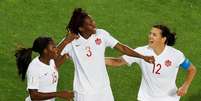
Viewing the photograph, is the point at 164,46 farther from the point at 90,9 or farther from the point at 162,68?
the point at 90,9

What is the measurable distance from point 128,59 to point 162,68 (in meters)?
0.67

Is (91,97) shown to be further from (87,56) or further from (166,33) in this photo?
(166,33)

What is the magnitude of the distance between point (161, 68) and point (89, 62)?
132cm

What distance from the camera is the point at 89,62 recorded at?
10.6 metres

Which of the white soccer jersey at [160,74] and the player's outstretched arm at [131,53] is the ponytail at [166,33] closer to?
the white soccer jersey at [160,74]

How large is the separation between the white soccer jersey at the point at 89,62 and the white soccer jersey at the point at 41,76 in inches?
14.5

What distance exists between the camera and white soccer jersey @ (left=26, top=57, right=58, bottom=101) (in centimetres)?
1037

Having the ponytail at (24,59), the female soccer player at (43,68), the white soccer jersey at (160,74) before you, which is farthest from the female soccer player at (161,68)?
the ponytail at (24,59)

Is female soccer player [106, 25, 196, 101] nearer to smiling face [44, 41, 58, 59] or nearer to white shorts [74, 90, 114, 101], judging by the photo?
white shorts [74, 90, 114, 101]

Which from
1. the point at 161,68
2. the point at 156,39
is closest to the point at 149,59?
the point at 161,68

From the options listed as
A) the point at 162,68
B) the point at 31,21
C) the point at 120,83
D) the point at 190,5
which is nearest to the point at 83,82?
the point at 162,68

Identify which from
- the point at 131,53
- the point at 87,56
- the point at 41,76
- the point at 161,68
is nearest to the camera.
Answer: the point at 41,76

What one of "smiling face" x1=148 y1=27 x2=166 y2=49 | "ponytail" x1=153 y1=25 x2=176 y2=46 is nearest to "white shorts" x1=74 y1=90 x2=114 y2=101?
"smiling face" x1=148 y1=27 x2=166 y2=49

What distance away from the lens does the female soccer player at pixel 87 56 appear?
10.5 metres
